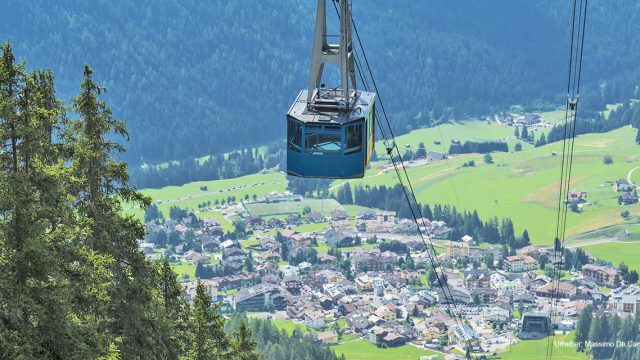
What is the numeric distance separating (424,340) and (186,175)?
241 ft

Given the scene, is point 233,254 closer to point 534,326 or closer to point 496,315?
point 496,315

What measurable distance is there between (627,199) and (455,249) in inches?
777

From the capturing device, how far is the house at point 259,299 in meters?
103

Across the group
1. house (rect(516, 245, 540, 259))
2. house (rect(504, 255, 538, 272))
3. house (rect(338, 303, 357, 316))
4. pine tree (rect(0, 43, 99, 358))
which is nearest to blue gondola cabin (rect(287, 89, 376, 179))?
pine tree (rect(0, 43, 99, 358))

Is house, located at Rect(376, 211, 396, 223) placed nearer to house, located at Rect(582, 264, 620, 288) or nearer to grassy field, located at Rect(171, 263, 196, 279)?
grassy field, located at Rect(171, 263, 196, 279)

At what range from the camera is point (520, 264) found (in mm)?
116625

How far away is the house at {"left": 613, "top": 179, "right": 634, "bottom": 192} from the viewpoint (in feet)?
446

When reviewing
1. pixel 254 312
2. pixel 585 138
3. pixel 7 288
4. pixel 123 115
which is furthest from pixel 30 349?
pixel 123 115

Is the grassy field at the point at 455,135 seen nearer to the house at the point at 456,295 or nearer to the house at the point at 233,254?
the house at the point at 233,254

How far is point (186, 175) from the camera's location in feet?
519

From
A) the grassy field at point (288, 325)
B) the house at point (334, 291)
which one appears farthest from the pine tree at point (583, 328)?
the house at point (334, 291)

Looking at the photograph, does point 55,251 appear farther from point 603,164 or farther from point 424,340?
point 603,164

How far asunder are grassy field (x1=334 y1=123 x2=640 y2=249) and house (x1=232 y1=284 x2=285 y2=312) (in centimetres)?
2886

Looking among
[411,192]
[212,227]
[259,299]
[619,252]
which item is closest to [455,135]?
[212,227]
